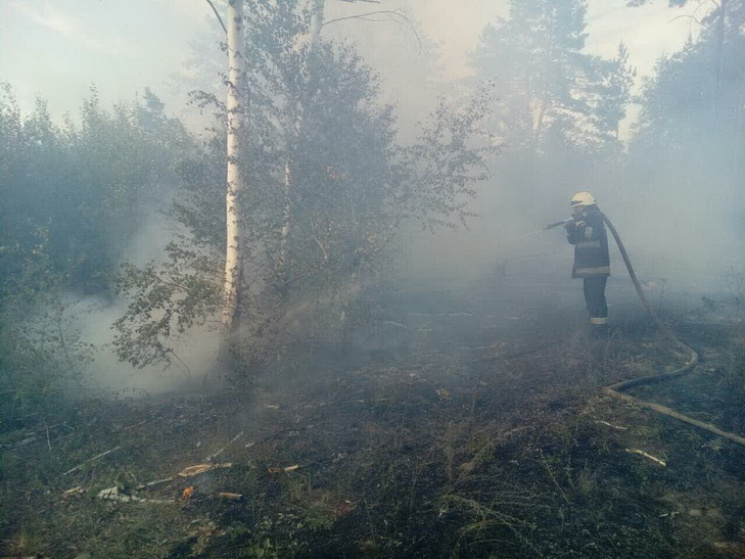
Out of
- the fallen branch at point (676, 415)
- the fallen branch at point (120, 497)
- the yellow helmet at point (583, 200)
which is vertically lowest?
the fallen branch at point (120, 497)

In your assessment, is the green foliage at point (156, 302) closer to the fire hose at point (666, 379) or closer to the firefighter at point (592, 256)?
the fire hose at point (666, 379)

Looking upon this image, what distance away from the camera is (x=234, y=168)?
22.2 ft

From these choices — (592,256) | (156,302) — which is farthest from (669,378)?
(156,302)

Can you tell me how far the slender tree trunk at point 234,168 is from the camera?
6.77m

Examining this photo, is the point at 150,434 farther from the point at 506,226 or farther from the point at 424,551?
the point at 506,226

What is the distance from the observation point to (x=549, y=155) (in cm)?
3147

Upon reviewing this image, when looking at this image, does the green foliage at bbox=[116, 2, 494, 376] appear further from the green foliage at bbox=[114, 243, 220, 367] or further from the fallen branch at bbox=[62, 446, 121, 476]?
the fallen branch at bbox=[62, 446, 121, 476]

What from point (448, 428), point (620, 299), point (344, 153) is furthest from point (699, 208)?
point (448, 428)

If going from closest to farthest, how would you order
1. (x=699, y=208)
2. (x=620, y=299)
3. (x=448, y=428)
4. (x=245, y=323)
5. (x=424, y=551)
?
(x=424, y=551), (x=448, y=428), (x=245, y=323), (x=620, y=299), (x=699, y=208)

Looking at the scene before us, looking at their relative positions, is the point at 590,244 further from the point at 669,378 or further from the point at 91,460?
the point at 91,460

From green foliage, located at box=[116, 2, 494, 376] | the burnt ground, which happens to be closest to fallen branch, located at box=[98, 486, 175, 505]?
the burnt ground

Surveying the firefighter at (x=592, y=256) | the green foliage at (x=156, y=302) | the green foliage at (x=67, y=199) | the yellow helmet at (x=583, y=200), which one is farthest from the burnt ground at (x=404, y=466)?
the green foliage at (x=67, y=199)

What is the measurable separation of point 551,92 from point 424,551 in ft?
116

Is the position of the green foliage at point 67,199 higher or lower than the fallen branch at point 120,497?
higher
